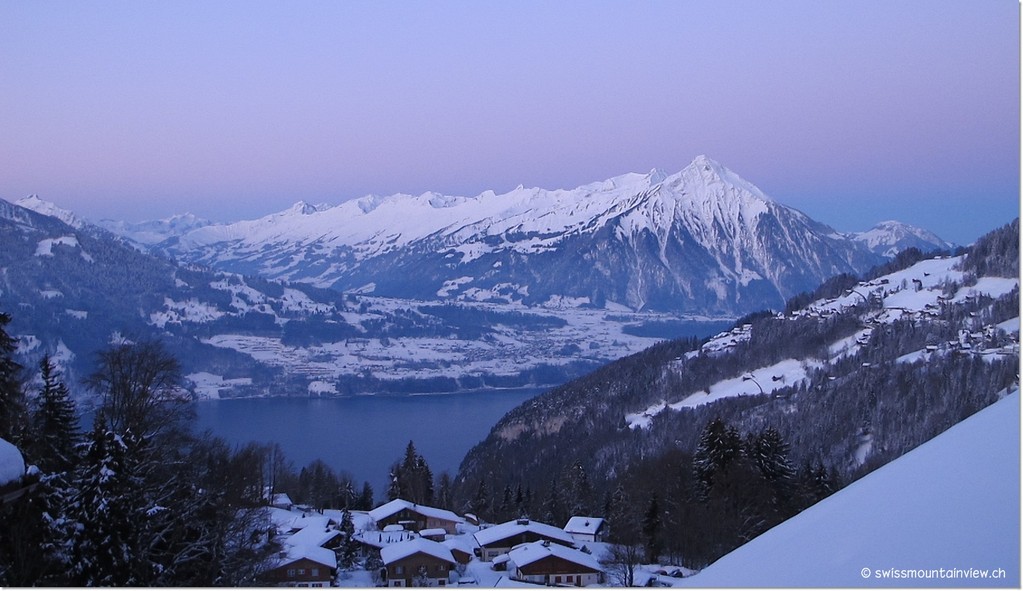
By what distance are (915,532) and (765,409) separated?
24.3 meters

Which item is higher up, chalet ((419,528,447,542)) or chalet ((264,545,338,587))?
chalet ((264,545,338,587))

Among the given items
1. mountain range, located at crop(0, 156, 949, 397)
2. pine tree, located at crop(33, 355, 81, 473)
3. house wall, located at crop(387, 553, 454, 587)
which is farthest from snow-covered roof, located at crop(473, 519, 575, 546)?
mountain range, located at crop(0, 156, 949, 397)

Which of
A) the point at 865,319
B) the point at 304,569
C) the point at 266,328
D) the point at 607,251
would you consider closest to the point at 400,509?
the point at 304,569

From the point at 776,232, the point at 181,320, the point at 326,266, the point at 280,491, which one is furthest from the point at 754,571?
the point at 326,266

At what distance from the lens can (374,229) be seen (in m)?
165

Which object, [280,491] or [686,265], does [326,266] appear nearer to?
[686,265]

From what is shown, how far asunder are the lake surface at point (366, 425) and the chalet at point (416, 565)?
1574 centimetres

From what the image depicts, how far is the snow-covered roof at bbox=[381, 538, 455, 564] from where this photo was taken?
9.01m

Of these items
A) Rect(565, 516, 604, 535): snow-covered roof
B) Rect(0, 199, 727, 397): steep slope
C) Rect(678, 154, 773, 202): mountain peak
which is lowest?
Rect(565, 516, 604, 535): snow-covered roof

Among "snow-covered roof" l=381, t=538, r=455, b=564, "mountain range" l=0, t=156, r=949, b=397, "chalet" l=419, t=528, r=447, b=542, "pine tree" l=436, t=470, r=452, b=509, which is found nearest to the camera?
"snow-covered roof" l=381, t=538, r=455, b=564

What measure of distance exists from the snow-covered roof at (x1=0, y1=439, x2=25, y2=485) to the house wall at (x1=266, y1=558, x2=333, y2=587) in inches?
172

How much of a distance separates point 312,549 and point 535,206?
5611 inches

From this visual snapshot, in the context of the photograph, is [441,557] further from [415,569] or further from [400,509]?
[400,509]

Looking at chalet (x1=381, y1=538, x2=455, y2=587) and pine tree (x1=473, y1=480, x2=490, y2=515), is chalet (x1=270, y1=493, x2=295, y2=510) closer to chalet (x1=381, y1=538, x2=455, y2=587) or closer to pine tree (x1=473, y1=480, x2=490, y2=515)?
pine tree (x1=473, y1=480, x2=490, y2=515)
